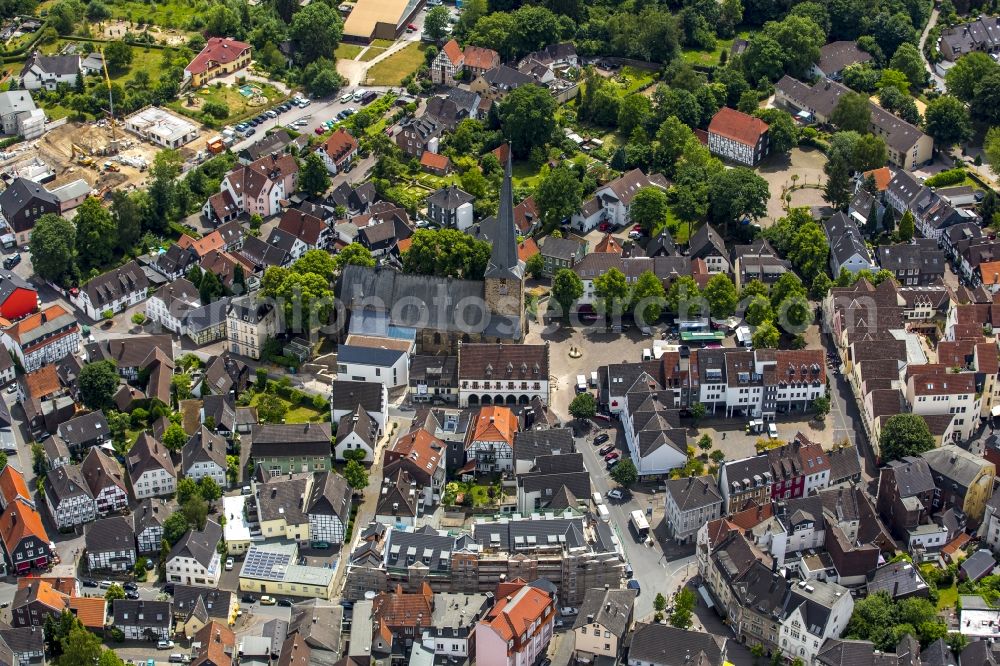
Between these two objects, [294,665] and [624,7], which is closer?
[294,665]

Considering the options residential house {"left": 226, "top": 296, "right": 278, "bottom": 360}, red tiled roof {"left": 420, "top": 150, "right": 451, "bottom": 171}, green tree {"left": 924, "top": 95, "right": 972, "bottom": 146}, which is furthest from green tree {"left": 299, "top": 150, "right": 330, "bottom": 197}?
green tree {"left": 924, "top": 95, "right": 972, "bottom": 146}

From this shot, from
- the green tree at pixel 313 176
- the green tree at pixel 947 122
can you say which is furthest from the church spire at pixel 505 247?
the green tree at pixel 947 122

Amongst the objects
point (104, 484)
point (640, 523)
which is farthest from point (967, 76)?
point (104, 484)

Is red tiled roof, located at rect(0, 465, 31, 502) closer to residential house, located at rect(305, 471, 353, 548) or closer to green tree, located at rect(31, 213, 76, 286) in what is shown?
residential house, located at rect(305, 471, 353, 548)

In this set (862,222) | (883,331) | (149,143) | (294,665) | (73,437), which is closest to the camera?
(294,665)

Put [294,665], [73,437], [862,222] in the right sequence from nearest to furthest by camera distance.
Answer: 1. [294,665]
2. [73,437]
3. [862,222]

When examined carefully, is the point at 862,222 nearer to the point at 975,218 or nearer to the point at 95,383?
the point at 975,218

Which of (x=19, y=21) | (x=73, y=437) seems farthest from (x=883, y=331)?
(x=19, y=21)

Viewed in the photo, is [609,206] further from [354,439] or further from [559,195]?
[354,439]
